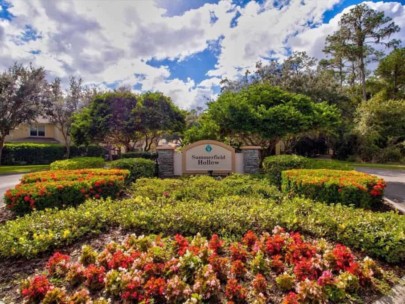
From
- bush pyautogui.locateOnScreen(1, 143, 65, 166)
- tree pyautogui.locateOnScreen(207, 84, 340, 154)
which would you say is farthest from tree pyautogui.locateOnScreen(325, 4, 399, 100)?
bush pyautogui.locateOnScreen(1, 143, 65, 166)

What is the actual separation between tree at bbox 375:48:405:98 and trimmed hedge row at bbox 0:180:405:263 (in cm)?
2828

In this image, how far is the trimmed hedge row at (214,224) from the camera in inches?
144

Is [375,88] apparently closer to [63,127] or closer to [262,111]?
[262,111]

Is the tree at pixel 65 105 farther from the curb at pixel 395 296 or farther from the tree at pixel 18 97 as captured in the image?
the curb at pixel 395 296

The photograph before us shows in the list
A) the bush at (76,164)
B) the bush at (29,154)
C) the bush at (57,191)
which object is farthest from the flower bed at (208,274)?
the bush at (29,154)

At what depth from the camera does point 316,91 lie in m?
21.3

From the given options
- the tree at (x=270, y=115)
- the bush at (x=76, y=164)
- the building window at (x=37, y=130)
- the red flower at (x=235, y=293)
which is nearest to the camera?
the red flower at (x=235, y=293)

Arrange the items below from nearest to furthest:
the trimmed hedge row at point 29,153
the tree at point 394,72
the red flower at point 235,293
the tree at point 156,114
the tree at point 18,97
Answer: the red flower at point 235,293 < the tree at point 156,114 < the tree at point 18,97 < the trimmed hedge row at point 29,153 < the tree at point 394,72

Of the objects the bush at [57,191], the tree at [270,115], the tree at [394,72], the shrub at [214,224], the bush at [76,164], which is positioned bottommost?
the shrub at [214,224]

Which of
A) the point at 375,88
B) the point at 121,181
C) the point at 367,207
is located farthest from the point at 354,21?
the point at 121,181

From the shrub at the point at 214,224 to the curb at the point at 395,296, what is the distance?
21.9 inches

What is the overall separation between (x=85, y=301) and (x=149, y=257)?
2.68 ft

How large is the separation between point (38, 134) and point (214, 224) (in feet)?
104

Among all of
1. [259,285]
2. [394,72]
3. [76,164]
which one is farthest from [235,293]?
[394,72]
